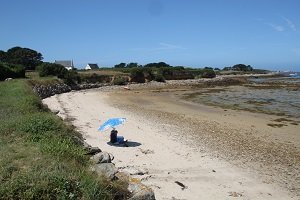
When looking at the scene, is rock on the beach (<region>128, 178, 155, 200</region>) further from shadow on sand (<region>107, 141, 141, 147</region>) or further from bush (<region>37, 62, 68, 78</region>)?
bush (<region>37, 62, 68, 78</region>)

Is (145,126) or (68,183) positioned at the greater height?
(68,183)

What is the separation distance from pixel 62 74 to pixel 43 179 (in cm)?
5166

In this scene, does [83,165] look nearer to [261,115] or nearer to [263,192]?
[263,192]

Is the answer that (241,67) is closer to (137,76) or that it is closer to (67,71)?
(137,76)

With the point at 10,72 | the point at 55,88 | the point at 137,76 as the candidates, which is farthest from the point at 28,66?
the point at 55,88

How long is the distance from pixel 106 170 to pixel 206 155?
21.8ft

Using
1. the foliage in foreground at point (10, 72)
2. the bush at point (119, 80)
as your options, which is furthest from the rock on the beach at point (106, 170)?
the bush at point (119, 80)

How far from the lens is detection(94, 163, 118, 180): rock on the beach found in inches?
346

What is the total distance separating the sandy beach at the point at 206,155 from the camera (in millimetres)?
11133

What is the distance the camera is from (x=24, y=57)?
82.8 m

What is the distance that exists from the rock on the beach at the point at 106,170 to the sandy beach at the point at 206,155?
1694mm

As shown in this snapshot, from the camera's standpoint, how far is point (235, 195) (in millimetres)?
10539

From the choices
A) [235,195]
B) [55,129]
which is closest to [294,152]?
[235,195]

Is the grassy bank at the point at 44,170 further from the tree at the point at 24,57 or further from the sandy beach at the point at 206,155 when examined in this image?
the tree at the point at 24,57
